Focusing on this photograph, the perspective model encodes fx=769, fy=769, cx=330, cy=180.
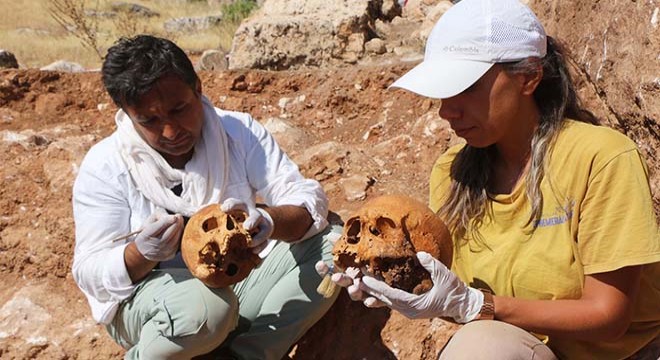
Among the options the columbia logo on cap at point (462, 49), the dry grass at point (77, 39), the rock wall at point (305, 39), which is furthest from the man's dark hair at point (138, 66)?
the dry grass at point (77, 39)

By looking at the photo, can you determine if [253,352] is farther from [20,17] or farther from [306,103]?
[20,17]

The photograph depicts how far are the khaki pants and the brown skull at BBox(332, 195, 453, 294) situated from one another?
6.6 inches

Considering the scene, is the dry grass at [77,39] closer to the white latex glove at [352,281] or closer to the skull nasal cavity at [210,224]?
the skull nasal cavity at [210,224]

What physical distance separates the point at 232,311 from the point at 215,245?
30 cm

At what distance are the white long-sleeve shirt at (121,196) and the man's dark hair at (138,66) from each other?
0.90 ft

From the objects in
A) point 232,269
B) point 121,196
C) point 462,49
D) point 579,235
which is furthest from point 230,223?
point 579,235

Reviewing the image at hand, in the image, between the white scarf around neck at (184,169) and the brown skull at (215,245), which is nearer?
the brown skull at (215,245)

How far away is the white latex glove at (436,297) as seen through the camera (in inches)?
78.4

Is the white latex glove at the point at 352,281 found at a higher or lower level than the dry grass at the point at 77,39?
higher

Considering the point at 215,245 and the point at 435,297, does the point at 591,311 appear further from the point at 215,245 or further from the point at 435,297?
the point at 215,245

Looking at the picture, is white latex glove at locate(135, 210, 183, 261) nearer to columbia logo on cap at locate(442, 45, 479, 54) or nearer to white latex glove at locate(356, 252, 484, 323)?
white latex glove at locate(356, 252, 484, 323)

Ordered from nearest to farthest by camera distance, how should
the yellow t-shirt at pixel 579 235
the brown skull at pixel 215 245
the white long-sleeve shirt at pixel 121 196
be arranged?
the yellow t-shirt at pixel 579 235
the brown skull at pixel 215 245
the white long-sleeve shirt at pixel 121 196

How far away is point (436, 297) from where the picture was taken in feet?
6.55

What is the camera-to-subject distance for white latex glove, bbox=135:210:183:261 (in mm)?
2430
